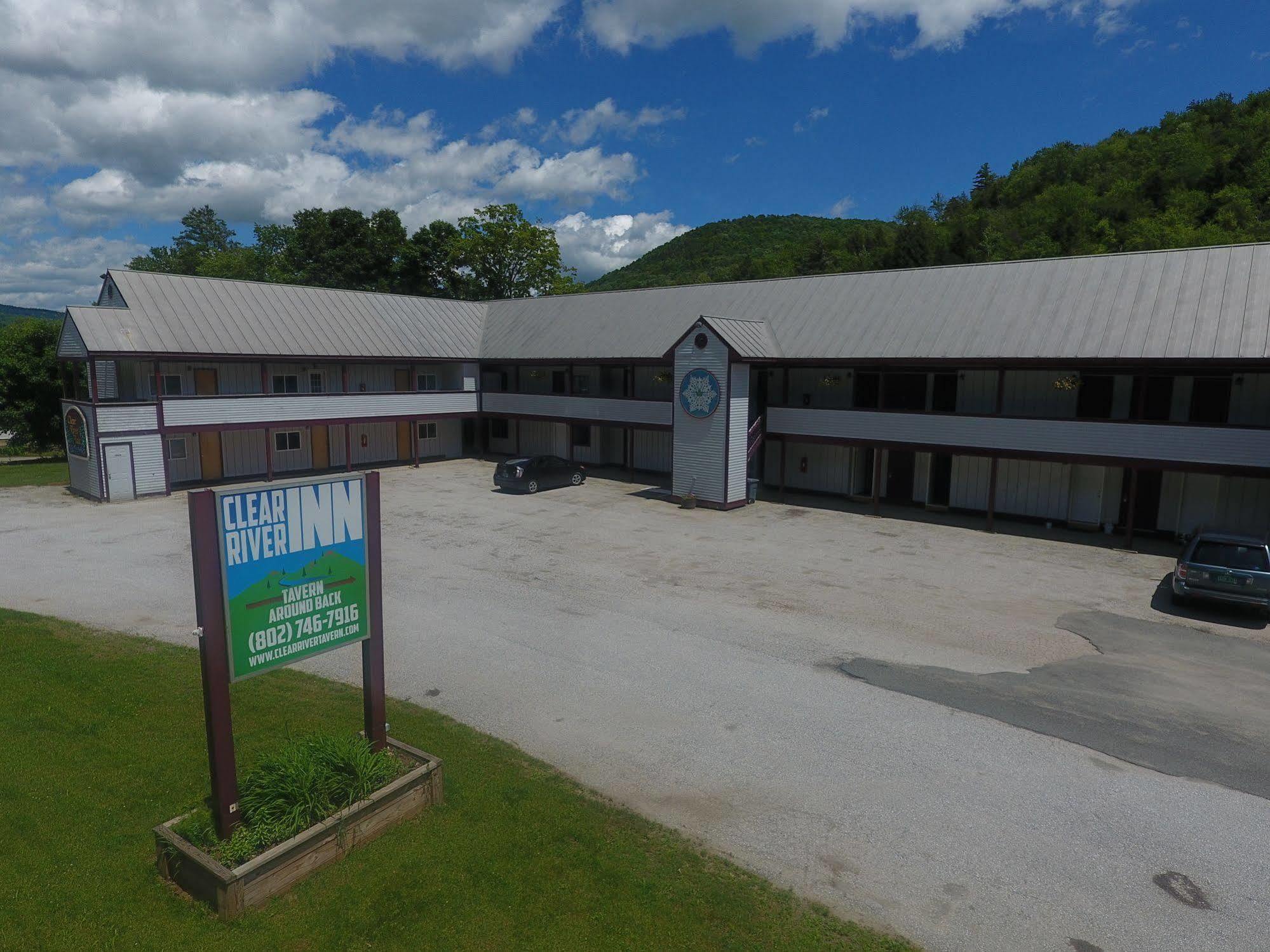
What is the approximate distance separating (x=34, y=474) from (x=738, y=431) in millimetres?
30056

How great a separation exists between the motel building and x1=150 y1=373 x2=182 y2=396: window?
0.21ft

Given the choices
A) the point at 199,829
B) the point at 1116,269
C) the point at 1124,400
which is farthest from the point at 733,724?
the point at 1116,269

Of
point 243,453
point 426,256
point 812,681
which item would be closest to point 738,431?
point 812,681

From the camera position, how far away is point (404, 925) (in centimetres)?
657

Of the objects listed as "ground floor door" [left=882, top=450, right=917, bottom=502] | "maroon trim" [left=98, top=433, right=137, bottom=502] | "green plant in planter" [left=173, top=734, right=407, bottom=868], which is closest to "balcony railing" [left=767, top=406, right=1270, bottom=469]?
"ground floor door" [left=882, top=450, right=917, bottom=502]

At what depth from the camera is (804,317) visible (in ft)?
95.2

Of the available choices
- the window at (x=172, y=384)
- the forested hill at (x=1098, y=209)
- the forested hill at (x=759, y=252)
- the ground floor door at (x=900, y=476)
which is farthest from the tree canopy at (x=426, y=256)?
the ground floor door at (x=900, y=476)

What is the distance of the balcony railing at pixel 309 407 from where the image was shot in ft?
91.4

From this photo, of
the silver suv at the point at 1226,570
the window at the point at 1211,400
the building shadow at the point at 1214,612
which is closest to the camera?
the silver suv at the point at 1226,570

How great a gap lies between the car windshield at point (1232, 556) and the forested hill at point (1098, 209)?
127 feet

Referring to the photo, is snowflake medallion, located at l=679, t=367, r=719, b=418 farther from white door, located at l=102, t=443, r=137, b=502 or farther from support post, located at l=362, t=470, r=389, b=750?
white door, located at l=102, t=443, r=137, b=502

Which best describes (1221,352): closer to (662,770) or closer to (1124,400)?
(1124,400)

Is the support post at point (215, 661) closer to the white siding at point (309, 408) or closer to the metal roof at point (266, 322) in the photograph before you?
the metal roof at point (266, 322)

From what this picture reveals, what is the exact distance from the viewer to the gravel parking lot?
7.71 meters
